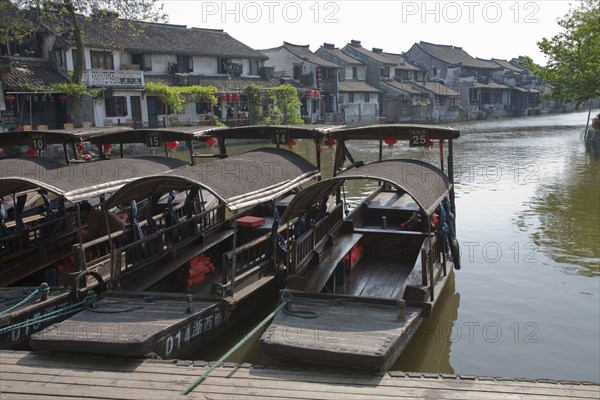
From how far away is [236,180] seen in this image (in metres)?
8.27

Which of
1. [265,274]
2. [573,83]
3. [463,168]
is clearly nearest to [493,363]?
[265,274]

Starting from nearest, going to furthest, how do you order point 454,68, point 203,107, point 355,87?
point 203,107, point 355,87, point 454,68

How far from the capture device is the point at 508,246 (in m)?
13.4

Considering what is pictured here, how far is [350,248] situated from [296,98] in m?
33.0

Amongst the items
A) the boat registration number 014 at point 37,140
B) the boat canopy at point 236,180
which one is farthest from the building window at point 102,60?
the boat canopy at point 236,180

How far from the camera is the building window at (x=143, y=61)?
3625cm

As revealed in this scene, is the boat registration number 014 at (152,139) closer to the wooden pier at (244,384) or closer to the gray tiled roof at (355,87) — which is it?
the wooden pier at (244,384)

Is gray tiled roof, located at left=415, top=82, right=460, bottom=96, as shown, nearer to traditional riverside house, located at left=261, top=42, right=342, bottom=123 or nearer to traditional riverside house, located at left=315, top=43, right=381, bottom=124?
traditional riverside house, located at left=315, top=43, right=381, bottom=124

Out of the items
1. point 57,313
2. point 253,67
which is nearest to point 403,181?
point 57,313

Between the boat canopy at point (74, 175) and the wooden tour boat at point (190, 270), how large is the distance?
1.55 feet

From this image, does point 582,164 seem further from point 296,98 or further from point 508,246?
point 296,98

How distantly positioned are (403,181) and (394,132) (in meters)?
3.02

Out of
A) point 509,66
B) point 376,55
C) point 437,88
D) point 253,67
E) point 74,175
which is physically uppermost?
point 509,66

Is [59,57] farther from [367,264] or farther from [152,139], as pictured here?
[367,264]
